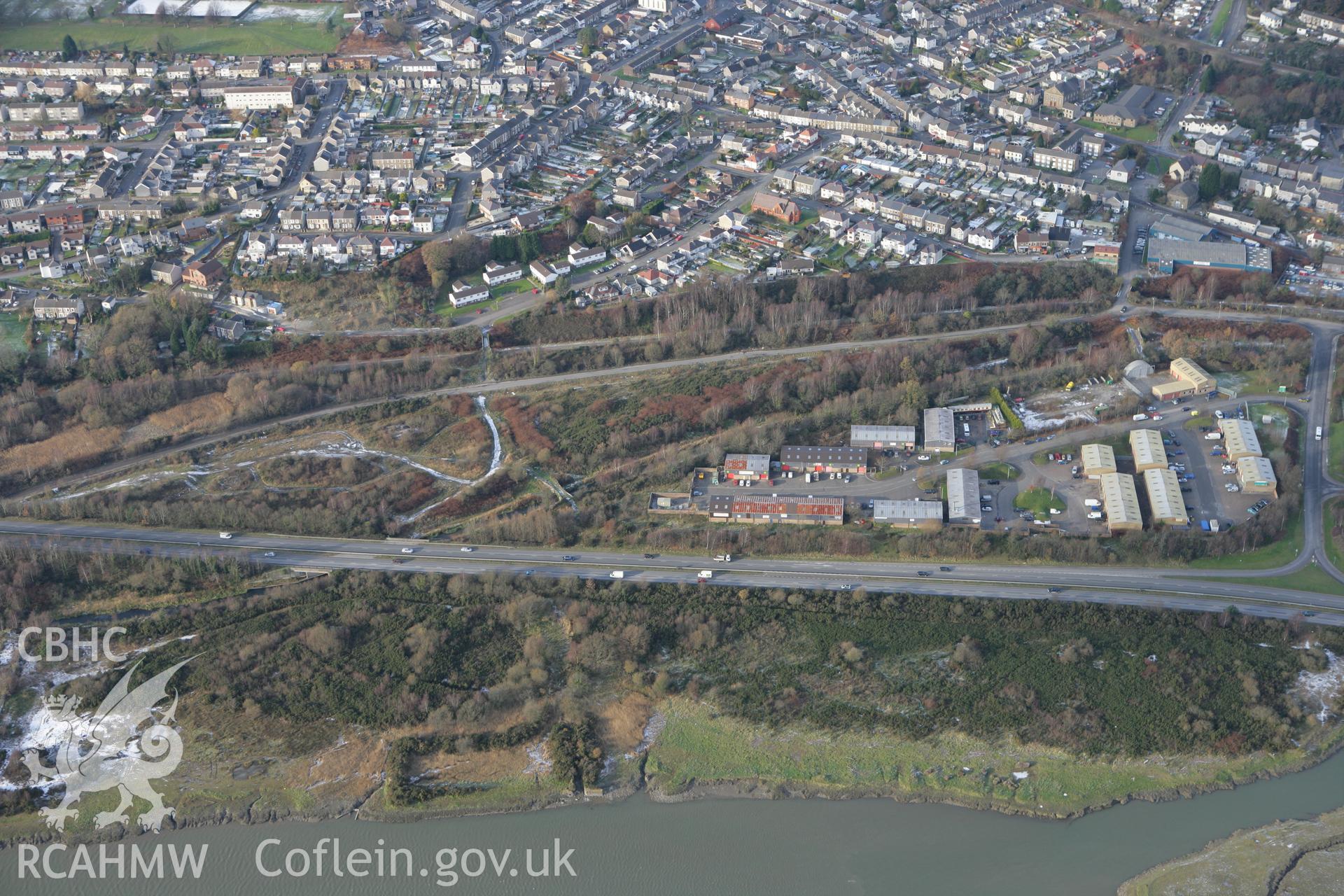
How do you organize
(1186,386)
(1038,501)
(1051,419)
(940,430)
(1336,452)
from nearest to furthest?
(1038,501) → (1336,452) → (940,430) → (1051,419) → (1186,386)

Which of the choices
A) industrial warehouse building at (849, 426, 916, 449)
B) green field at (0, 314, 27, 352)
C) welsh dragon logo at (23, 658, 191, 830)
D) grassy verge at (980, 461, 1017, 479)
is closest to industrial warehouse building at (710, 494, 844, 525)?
industrial warehouse building at (849, 426, 916, 449)

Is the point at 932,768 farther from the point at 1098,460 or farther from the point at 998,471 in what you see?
the point at 1098,460

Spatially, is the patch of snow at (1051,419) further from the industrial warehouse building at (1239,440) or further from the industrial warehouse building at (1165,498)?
the industrial warehouse building at (1239,440)

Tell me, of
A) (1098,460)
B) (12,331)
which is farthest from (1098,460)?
(12,331)

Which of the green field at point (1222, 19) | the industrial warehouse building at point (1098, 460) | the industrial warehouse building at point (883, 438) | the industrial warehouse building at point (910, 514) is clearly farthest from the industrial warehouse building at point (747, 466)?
the green field at point (1222, 19)

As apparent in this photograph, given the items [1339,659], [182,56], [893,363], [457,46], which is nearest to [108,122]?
[182,56]

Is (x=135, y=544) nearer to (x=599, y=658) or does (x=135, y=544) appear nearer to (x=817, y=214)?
(x=599, y=658)

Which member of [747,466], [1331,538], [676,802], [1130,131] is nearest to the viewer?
[676,802]
